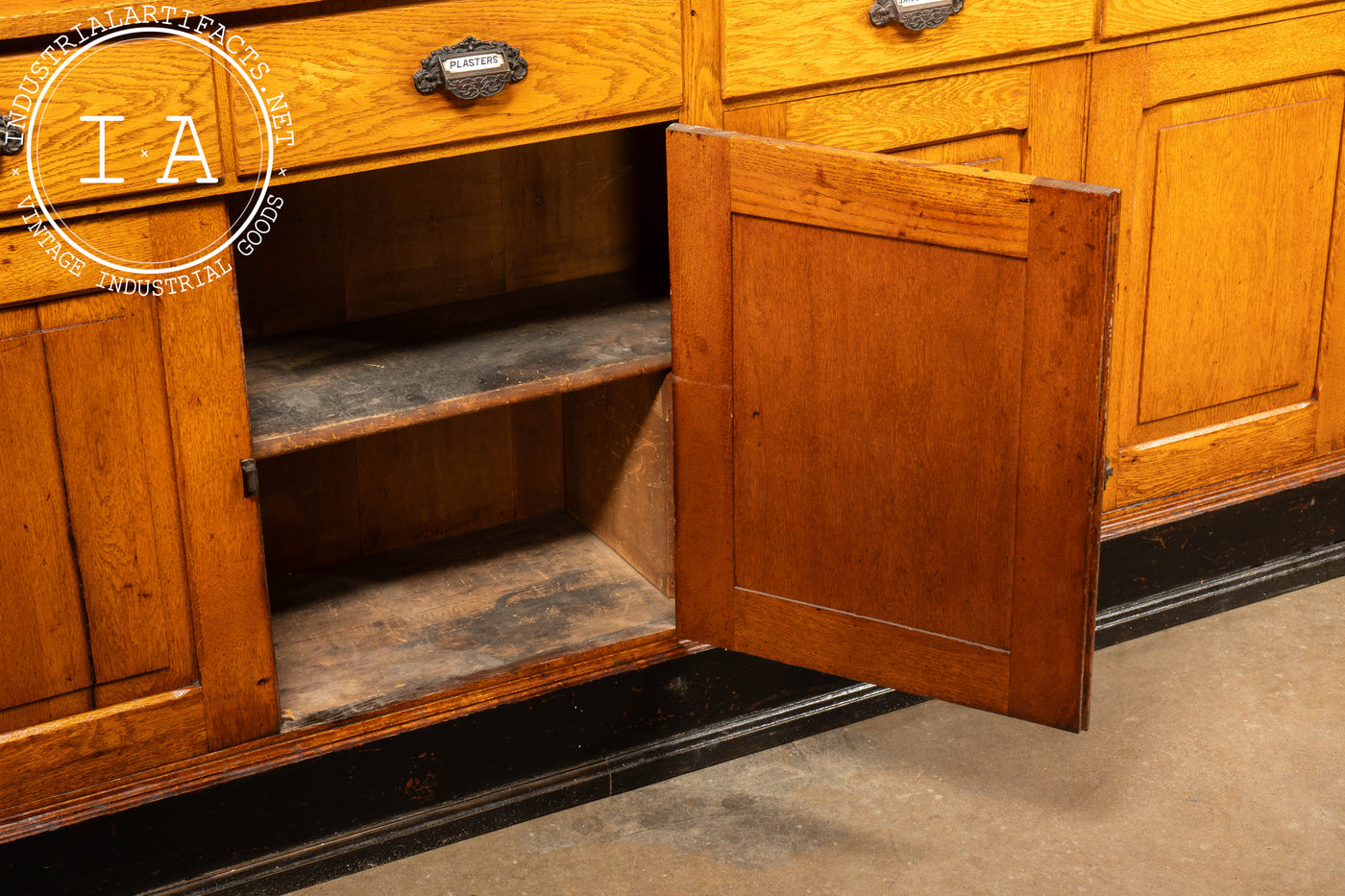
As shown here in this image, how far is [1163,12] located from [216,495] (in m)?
1.39

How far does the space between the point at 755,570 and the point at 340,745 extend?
56cm

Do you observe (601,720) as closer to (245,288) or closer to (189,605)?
(189,605)

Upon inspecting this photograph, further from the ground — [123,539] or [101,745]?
[123,539]

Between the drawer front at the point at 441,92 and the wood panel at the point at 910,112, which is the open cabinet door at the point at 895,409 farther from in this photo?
the wood panel at the point at 910,112

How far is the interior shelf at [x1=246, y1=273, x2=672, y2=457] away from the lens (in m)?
1.86

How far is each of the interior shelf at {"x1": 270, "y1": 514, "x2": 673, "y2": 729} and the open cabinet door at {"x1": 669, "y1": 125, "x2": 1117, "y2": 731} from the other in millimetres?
272

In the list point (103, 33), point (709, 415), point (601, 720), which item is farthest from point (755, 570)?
point (103, 33)

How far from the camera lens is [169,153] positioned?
62.5 inches

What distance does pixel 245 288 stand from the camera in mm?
2152

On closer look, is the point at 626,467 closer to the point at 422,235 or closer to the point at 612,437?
the point at 612,437

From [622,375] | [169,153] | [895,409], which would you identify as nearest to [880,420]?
[895,409]

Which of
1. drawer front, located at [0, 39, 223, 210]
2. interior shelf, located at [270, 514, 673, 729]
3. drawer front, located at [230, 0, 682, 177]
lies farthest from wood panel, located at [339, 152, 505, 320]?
drawer front, located at [0, 39, 223, 210]

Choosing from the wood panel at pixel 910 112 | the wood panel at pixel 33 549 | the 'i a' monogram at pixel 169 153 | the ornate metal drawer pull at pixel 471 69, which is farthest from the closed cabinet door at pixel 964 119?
the wood panel at pixel 33 549

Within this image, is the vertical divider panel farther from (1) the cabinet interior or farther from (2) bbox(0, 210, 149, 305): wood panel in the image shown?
(2) bbox(0, 210, 149, 305): wood panel
